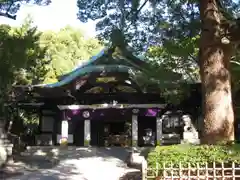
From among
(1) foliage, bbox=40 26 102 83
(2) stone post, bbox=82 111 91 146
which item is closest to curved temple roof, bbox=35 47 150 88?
(2) stone post, bbox=82 111 91 146

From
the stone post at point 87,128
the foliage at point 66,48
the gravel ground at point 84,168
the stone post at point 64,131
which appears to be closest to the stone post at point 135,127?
the gravel ground at point 84,168

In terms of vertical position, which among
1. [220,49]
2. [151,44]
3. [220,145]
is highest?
[151,44]

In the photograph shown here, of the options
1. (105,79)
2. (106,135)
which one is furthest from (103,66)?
(106,135)

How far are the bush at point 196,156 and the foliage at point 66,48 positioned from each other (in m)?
27.2

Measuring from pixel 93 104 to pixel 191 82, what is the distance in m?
6.42

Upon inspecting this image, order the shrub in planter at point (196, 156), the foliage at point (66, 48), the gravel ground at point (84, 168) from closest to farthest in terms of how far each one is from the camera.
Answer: the shrub in planter at point (196, 156) → the gravel ground at point (84, 168) → the foliage at point (66, 48)

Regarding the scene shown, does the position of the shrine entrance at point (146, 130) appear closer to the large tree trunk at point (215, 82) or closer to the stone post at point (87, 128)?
the stone post at point (87, 128)

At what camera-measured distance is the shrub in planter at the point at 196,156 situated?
788 cm

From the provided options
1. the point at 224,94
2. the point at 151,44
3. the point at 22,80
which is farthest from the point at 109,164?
the point at 22,80

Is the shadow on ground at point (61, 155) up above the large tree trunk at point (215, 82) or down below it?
below

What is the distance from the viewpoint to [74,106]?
22844 mm

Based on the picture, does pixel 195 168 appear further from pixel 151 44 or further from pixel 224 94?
pixel 151 44

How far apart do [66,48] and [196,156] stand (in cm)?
3714

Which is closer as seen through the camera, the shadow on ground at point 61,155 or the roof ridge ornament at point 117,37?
the roof ridge ornament at point 117,37
